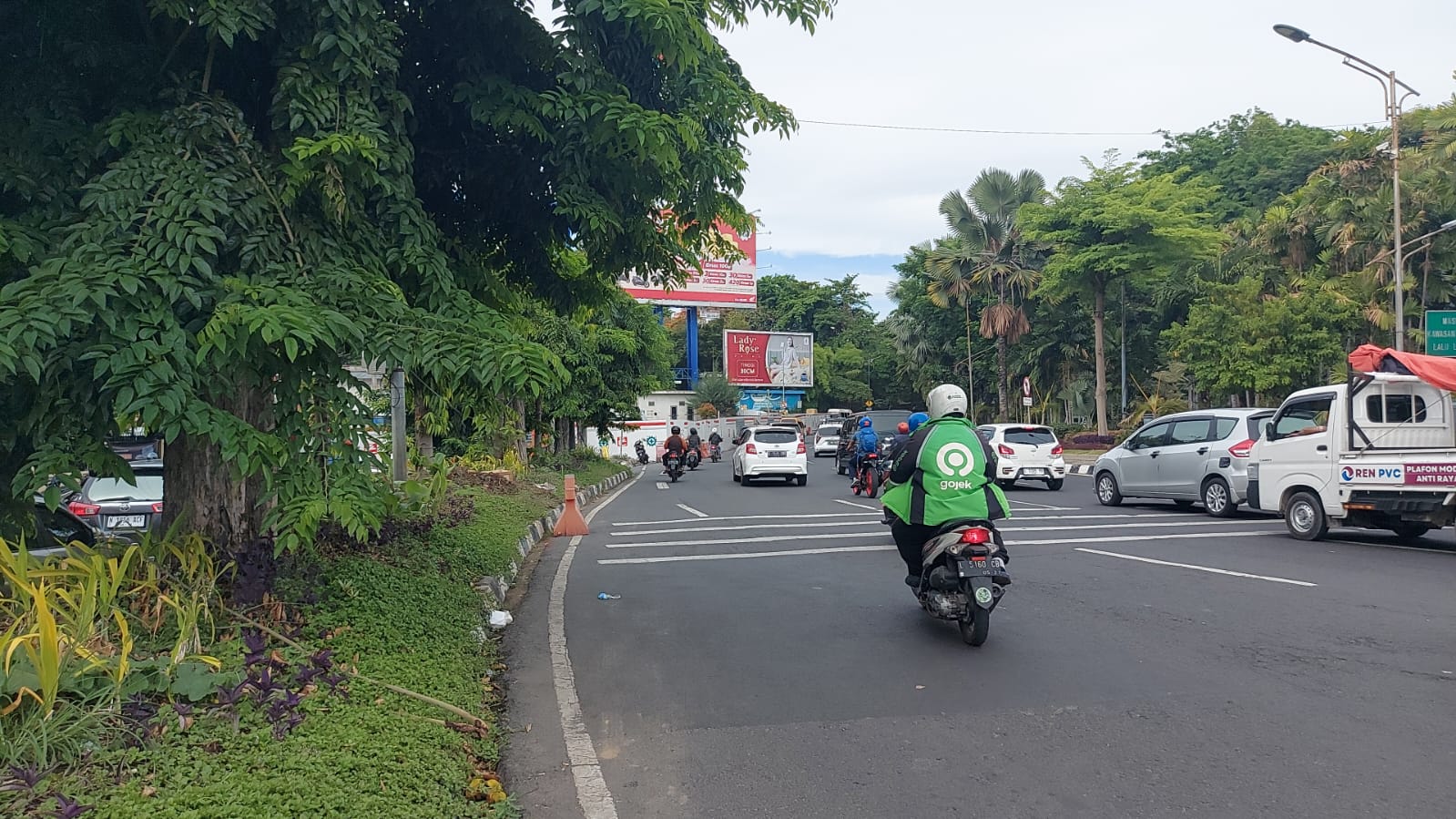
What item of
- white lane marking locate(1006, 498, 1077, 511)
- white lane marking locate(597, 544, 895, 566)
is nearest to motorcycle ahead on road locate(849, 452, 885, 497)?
white lane marking locate(1006, 498, 1077, 511)

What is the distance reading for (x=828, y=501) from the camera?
18.7 m

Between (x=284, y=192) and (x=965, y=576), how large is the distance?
474cm

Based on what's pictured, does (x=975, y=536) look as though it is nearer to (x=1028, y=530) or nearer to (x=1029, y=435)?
(x=1028, y=530)

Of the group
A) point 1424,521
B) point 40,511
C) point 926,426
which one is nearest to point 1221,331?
point 1424,521

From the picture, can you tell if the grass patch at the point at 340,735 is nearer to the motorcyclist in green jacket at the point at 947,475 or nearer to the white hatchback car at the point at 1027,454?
the motorcyclist in green jacket at the point at 947,475

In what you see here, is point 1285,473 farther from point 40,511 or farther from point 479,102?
point 40,511

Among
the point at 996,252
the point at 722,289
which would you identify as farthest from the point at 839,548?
the point at 722,289

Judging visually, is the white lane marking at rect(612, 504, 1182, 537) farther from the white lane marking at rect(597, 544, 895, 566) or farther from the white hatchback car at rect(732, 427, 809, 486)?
the white hatchback car at rect(732, 427, 809, 486)

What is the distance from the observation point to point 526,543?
12.6 meters

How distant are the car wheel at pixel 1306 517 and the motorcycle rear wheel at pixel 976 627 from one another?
297 inches

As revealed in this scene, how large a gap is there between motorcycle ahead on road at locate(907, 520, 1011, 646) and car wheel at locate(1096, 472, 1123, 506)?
11569mm

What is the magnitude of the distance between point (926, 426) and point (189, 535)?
4979mm

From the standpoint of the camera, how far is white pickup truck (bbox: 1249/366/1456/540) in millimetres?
10594

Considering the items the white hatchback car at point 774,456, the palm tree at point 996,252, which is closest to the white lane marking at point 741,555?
the white hatchback car at point 774,456
